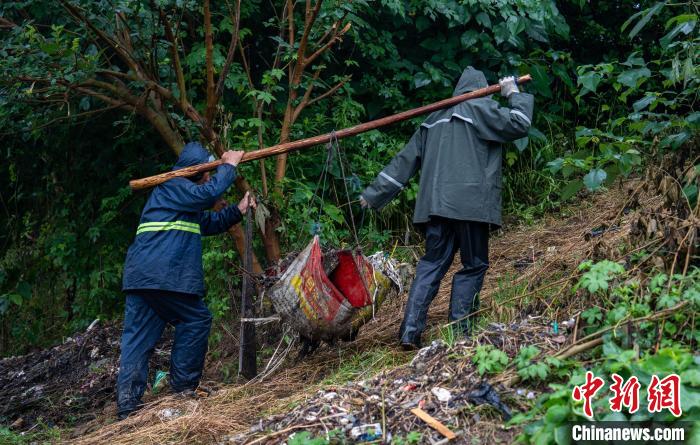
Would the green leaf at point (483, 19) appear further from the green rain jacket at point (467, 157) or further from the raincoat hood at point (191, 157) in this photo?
the raincoat hood at point (191, 157)

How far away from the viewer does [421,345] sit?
532 centimetres

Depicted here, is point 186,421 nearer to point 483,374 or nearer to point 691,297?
point 483,374

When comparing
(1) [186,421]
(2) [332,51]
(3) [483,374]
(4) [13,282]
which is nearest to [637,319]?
(3) [483,374]

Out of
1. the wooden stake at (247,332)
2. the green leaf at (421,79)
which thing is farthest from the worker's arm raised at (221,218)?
the green leaf at (421,79)

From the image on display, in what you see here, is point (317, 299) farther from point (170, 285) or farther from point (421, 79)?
point (421, 79)

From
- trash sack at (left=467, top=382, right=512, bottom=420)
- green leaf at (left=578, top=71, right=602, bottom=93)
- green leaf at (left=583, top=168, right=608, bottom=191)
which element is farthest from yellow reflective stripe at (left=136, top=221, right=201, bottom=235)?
green leaf at (left=578, top=71, right=602, bottom=93)

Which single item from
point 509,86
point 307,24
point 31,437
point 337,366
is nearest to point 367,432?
point 337,366

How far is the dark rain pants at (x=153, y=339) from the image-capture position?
17.0 feet

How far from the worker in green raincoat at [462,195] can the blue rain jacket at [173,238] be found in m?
1.34

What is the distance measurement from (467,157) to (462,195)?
0.27 metres

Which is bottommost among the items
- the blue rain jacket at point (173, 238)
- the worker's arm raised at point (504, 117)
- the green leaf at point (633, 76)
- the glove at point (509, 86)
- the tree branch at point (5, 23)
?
the blue rain jacket at point (173, 238)

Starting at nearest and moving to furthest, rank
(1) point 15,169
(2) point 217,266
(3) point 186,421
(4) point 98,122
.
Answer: (3) point 186,421, (2) point 217,266, (4) point 98,122, (1) point 15,169

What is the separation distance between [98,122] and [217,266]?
1.97 metres

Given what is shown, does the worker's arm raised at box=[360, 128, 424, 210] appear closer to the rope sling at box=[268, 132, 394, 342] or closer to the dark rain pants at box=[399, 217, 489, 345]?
the dark rain pants at box=[399, 217, 489, 345]
